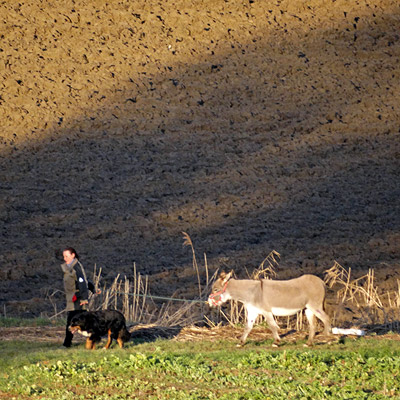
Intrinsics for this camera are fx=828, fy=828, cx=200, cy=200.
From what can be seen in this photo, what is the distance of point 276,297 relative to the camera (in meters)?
10.4

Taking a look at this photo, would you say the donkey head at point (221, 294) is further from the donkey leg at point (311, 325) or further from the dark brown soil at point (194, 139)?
the dark brown soil at point (194, 139)

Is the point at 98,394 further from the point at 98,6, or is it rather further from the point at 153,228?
the point at 98,6

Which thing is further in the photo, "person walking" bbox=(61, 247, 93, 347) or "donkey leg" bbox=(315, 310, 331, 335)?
"person walking" bbox=(61, 247, 93, 347)

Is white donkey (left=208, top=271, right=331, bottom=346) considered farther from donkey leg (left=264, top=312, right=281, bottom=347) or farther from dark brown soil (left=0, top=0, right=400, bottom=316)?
dark brown soil (left=0, top=0, right=400, bottom=316)

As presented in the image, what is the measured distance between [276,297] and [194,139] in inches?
619

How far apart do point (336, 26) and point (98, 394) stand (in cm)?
2546

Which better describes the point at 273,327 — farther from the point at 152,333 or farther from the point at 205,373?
the point at 152,333

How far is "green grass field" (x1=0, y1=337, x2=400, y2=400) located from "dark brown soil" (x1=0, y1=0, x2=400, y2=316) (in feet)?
19.0

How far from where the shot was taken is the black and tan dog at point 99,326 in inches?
408

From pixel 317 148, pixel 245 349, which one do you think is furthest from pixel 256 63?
pixel 245 349

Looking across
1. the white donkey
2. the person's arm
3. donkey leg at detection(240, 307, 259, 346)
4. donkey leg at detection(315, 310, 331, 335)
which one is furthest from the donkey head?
the person's arm

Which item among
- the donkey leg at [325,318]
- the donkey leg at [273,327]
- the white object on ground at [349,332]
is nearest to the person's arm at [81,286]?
the donkey leg at [273,327]

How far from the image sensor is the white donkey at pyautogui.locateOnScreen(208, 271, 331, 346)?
408 inches

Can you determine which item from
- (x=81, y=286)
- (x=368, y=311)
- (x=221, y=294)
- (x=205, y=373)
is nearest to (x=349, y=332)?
(x=221, y=294)
